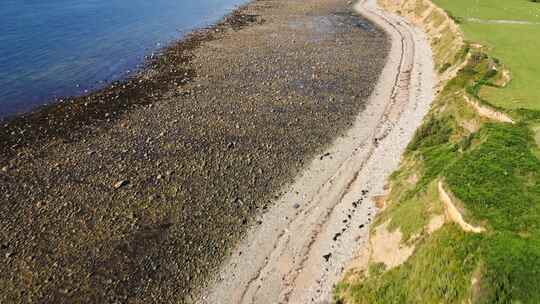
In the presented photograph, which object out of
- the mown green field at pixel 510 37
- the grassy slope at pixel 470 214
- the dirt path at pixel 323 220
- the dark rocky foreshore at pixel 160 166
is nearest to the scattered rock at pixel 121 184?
the dark rocky foreshore at pixel 160 166

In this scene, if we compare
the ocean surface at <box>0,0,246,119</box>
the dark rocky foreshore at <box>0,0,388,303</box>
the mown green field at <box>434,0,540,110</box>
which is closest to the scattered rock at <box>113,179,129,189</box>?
the dark rocky foreshore at <box>0,0,388,303</box>

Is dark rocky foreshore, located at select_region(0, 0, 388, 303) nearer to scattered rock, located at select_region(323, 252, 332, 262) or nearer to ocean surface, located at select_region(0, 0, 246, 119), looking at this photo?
ocean surface, located at select_region(0, 0, 246, 119)

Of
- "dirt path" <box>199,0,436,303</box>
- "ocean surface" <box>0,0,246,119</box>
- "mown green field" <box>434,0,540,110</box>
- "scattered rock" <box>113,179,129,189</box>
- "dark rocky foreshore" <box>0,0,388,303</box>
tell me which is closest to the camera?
"dirt path" <box>199,0,436,303</box>

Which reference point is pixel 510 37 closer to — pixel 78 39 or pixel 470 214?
pixel 470 214

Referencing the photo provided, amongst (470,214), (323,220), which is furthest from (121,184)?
(470,214)

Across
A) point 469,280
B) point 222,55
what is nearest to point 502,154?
point 469,280

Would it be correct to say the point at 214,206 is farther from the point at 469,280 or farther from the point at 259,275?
the point at 469,280
